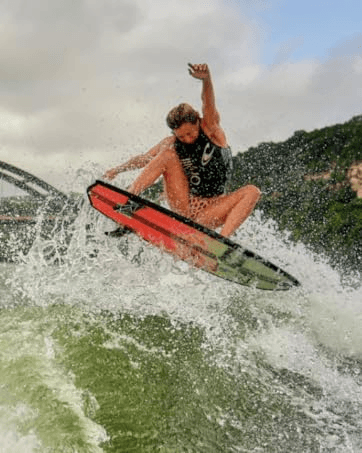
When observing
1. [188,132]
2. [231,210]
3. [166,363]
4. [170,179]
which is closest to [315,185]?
[231,210]

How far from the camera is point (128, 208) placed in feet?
18.5

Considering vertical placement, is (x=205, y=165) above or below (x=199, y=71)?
below

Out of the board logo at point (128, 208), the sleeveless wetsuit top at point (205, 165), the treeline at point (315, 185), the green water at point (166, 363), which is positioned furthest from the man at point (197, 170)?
the treeline at point (315, 185)

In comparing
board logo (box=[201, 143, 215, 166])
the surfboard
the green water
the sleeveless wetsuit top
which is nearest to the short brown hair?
the sleeveless wetsuit top

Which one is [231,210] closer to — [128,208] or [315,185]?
[128,208]

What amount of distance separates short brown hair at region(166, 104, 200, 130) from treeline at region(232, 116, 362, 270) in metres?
18.3

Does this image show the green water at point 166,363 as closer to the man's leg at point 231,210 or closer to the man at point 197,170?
the man's leg at point 231,210

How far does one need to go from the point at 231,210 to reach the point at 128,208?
4.07 feet

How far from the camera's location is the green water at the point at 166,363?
368cm

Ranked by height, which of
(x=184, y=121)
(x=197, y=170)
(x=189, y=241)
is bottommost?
(x=189, y=241)

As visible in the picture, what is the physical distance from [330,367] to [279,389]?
41.6 inches

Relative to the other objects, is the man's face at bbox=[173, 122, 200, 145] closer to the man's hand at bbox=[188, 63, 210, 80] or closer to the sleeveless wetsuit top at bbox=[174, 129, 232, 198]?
the sleeveless wetsuit top at bbox=[174, 129, 232, 198]

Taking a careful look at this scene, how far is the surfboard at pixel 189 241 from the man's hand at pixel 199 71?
1468 millimetres

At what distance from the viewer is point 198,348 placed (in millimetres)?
5094
